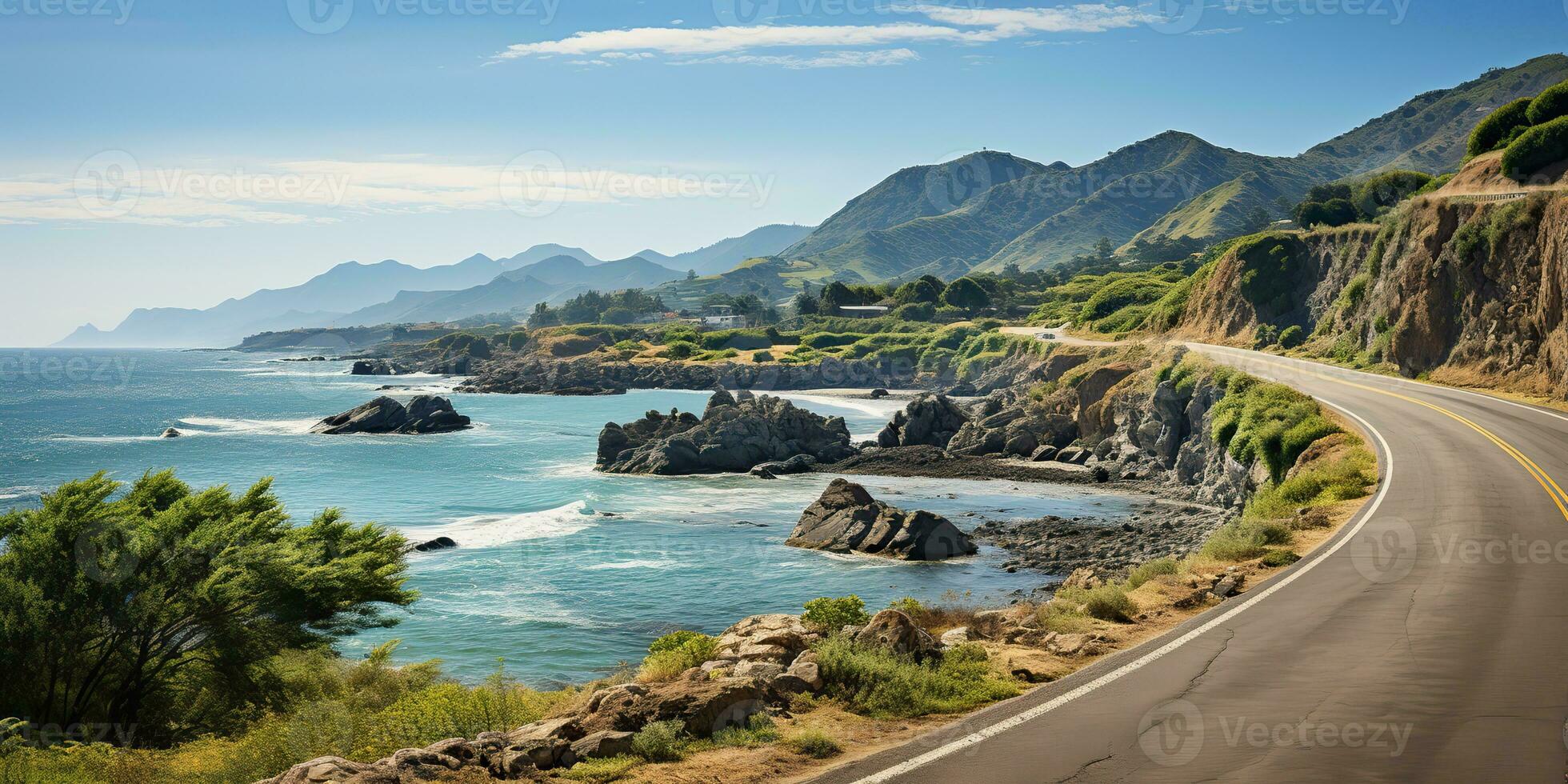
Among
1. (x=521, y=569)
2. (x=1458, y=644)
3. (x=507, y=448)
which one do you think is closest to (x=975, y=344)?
(x=507, y=448)

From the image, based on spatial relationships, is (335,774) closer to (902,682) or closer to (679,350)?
(902,682)

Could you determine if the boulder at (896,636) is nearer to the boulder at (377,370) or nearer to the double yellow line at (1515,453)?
the double yellow line at (1515,453)

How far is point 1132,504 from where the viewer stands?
47125mm

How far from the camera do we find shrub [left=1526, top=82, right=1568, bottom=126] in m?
52.6

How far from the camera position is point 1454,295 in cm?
4581

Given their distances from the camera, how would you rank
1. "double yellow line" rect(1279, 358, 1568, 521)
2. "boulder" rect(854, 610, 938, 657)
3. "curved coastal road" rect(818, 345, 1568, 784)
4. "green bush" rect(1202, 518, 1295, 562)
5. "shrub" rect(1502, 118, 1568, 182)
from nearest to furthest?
"curved coastal road" rect(818, 345, 1568, 784) → "boulder" rect(854, 610, 938, 657) → "green bush" rect(1202, 518, 1295, 562) → "double yellow line" rect(1279, 358, 1568, 521) → "shrub" rect(1502, 118, 1568, 182)

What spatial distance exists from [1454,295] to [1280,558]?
3500cm

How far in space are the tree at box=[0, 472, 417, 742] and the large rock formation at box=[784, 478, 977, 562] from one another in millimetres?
24290

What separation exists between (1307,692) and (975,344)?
377 feet

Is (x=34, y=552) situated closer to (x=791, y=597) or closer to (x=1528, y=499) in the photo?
(x=791, y=597)

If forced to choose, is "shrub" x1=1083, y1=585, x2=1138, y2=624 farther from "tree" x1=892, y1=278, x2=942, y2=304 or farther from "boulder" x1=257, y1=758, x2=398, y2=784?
"tree" x1=892, y1=278, x2=942, y2=304

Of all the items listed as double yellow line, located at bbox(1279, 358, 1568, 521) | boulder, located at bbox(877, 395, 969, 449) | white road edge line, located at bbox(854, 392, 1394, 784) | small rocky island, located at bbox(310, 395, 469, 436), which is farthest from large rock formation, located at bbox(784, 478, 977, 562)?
small rocky island, located at bbox(310, 395, 469, 436)

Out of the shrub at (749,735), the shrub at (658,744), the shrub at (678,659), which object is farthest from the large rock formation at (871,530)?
the shrub at (658,744)

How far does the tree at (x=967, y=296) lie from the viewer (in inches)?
6427
